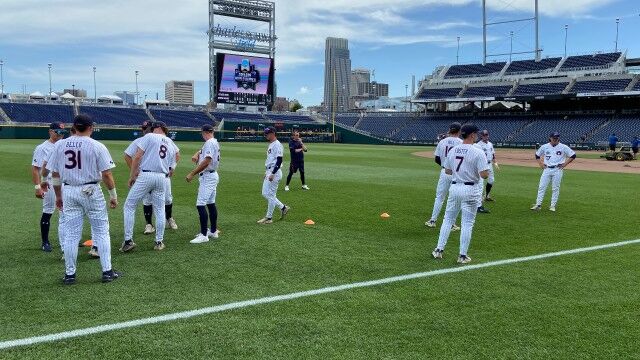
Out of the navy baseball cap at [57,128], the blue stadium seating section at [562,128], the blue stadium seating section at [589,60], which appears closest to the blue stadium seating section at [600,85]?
the blue stadium seating section at [562,128]

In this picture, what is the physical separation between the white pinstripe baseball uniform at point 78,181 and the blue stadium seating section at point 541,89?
210 feet

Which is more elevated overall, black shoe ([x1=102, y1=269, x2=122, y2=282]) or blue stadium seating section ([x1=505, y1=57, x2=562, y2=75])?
blue stadium seating section ([x1=505, y1=57, x2=562, y2=75])

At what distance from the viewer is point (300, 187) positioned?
1767 cm

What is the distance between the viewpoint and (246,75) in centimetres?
6384

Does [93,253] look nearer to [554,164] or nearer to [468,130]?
[468,130]

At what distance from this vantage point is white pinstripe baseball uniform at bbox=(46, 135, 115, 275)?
6219 mm

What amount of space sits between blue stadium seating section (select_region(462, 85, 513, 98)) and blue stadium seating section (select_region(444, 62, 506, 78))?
4.64 meters

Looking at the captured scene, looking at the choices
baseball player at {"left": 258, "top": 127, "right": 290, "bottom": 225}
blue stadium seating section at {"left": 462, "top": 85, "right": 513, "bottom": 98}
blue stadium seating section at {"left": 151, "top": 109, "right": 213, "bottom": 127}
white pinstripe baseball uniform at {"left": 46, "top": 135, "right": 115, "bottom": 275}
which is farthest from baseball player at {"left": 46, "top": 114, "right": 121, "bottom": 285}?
blue stadium seating section at {"left": 462, "top": 85, "right": 513, "bottom": 98}

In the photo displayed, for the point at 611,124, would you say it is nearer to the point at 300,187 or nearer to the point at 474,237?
the point at 300,187

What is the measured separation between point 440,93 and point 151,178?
70.6 m

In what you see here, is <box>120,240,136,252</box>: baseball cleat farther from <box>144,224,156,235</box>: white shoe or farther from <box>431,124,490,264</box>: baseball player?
<box>431,124,490,264</box>: baseball player

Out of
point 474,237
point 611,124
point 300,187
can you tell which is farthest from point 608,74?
point 474,237

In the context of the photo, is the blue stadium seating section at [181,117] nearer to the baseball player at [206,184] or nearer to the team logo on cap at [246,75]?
the team logo on cap at [246,75]

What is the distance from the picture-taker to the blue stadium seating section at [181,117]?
69.6 meters
